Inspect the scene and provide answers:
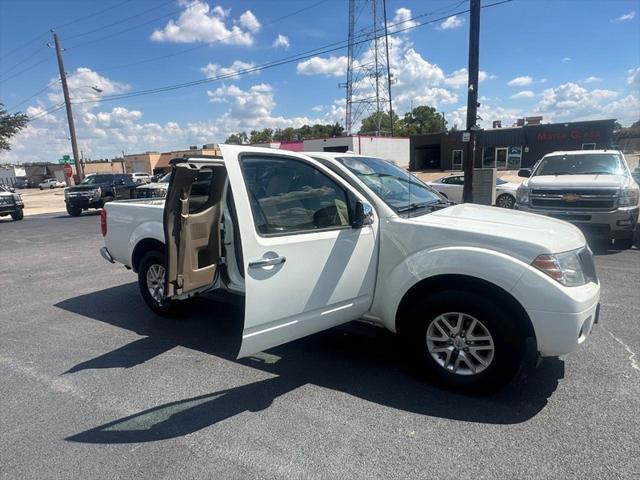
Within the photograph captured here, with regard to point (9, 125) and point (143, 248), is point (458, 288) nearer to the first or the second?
point (143, 248)

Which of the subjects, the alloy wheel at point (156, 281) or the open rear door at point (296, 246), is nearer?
the open rear door at point (296, 246)

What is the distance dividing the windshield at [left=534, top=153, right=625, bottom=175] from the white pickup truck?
6704 mm

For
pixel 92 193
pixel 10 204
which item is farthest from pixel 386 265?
pixel 10 204

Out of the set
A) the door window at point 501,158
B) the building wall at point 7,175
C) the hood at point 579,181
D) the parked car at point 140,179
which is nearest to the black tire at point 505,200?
the hood at point 579,181

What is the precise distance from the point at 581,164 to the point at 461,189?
19.7 feet

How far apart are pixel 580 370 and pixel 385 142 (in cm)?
4504

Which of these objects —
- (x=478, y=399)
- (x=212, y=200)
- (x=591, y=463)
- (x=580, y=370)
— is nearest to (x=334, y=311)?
(x=478, y=399)

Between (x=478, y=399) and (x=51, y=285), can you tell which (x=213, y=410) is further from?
(x=51, y=285)

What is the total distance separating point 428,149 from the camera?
158ft

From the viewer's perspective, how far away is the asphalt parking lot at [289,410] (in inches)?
101

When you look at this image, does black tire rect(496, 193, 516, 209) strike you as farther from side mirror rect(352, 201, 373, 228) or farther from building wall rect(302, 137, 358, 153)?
building wall rect(302, 137, 358, 153)

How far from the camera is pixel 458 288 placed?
3.19 metres

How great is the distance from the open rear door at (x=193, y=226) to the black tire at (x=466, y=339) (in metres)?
1.88

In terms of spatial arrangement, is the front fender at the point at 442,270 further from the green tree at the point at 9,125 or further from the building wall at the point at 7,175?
the building wall at the point at 7,175
